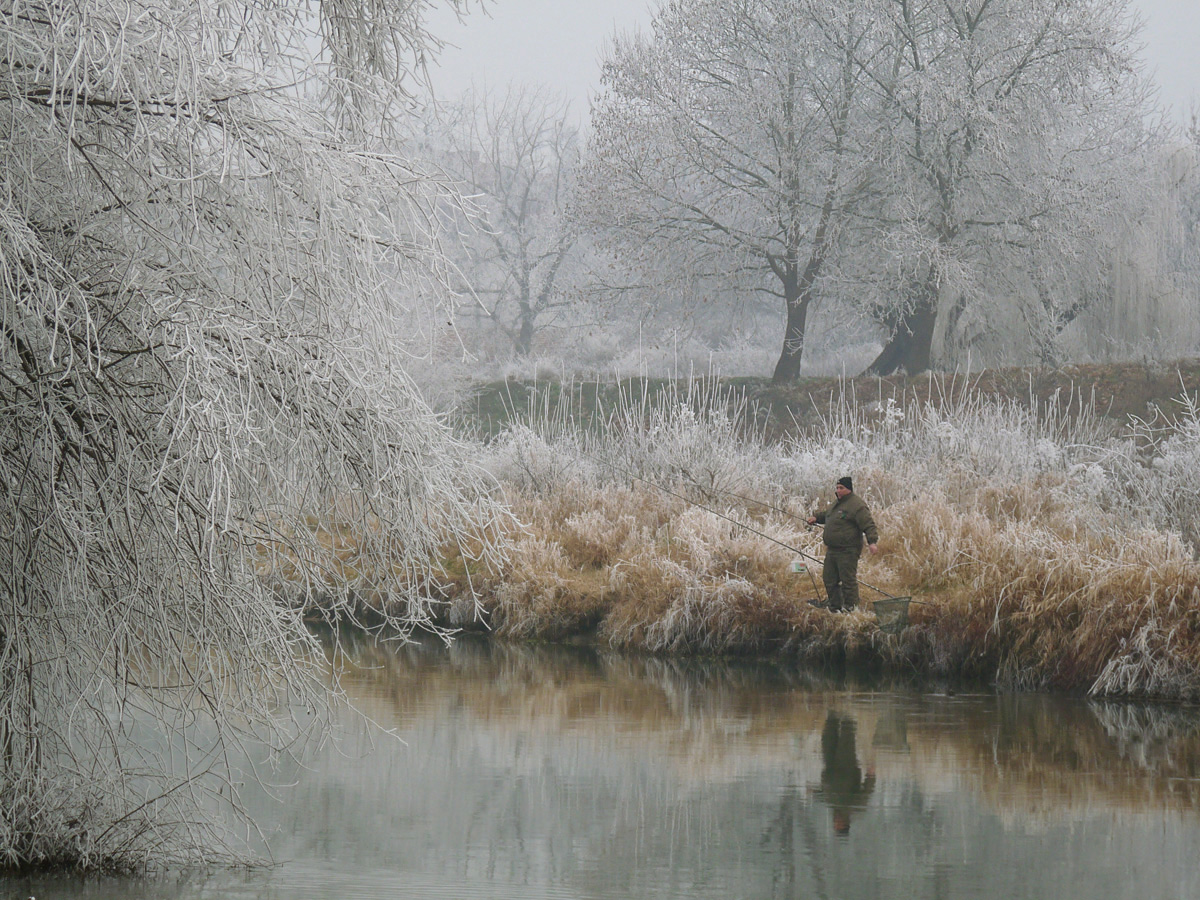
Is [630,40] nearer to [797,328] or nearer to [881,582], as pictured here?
[797,328]

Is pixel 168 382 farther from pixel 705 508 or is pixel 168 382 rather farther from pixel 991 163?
pixel 991 163

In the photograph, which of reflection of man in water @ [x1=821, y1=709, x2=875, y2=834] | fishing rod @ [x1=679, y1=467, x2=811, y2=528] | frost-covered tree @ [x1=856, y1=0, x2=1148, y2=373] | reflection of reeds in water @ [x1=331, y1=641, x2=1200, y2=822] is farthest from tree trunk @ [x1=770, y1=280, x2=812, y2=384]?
reflection of man in water @ [x1=821, y1=709, x2=875, y2=834]

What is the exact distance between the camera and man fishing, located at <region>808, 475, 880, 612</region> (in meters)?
12.3

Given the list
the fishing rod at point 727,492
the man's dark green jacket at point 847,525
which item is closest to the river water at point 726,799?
the man's dark green jacket at point 847,525

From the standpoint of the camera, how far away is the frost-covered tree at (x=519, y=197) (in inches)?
1768

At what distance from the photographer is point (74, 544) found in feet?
15.9

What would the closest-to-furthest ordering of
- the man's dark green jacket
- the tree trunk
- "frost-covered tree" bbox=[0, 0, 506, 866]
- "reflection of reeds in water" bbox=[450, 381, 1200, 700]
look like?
"frost-covered tree" bbox=[0, 0, 506, 866], "reflection of reeds in water" bbox=[450, 381, 1200, 700], the man's dark green jacket, the tree trunk

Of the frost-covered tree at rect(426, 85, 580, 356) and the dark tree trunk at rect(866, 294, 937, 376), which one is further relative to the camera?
the frost-covered tree at rect(426, 85, 580, 356)

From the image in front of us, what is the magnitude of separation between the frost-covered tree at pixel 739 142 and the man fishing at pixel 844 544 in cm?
1511

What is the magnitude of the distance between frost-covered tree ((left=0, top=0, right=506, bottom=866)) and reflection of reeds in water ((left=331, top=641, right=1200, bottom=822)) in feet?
12.9

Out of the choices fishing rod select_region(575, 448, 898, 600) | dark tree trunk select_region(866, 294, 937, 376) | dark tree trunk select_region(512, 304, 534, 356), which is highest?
dark tree trunk select_region(512, 304, 534, 356)

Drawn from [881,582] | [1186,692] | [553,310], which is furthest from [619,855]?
[553,310]

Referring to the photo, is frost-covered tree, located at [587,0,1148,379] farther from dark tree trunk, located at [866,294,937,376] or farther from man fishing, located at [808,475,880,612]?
man fishing, located at [808,475,880,612]

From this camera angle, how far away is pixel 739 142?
2831 cm
